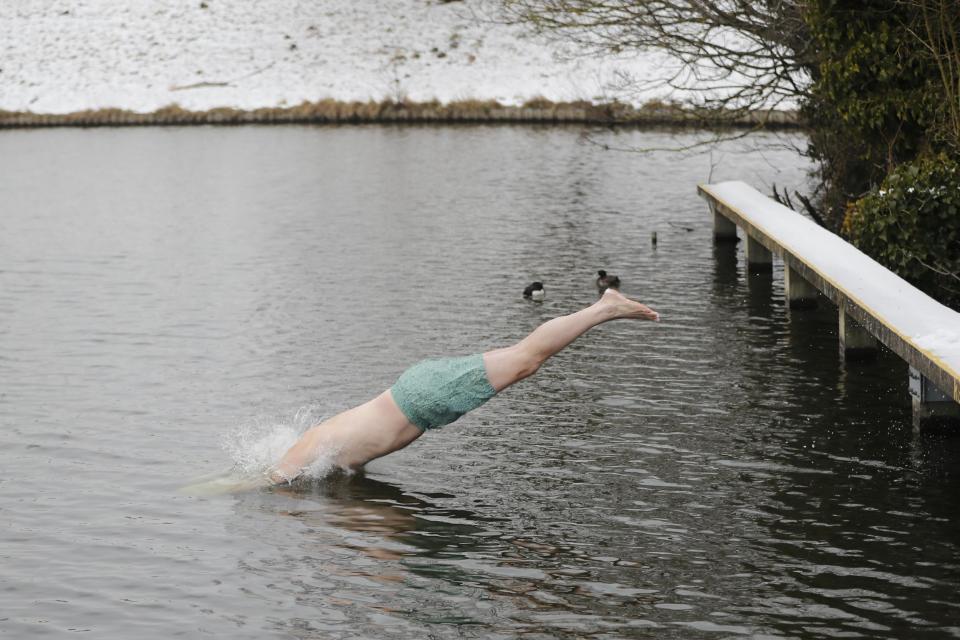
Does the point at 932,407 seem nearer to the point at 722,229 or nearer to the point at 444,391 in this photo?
the point at 444,391

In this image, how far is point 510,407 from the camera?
45.2 feet

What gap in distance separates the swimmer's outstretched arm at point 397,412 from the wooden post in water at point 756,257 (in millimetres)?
10477

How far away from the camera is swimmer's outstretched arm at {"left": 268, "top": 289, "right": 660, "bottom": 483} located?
1090cm

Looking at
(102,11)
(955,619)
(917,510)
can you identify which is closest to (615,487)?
(917,510)

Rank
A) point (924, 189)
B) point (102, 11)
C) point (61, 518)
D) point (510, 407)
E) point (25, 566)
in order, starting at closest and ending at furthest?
point (25, 566)
point (61, 518)
point (510, 407)
point (924, 189)
point (102, 11)

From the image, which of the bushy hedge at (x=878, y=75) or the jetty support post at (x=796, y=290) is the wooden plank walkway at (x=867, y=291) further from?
the bushy hedge at (x=878, y=75)

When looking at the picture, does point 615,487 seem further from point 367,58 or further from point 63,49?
point 63,49

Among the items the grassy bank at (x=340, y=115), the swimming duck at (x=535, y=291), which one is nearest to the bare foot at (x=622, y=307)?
the swimming duck at (x=535, y=291)

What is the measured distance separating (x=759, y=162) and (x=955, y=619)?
30.8 m

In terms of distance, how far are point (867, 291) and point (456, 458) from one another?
472 centimetres

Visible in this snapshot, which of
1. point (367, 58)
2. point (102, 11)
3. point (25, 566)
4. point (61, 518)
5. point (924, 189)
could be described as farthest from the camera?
point (102, 11)

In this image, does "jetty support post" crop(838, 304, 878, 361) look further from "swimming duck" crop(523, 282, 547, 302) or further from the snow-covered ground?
the snow-covered ground

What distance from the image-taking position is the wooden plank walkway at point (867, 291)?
11.0 metres

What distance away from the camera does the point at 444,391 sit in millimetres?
11039
